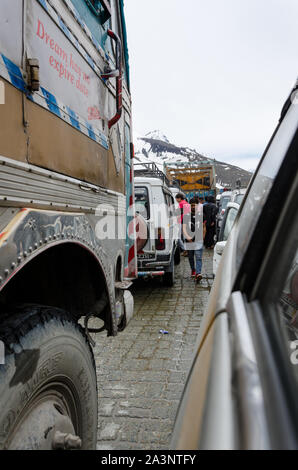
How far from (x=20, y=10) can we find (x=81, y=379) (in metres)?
1.58

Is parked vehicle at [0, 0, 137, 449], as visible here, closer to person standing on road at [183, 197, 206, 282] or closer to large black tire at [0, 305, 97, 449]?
large black tire at [0, 305, 97, 449]

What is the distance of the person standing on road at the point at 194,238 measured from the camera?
8172 millimetres

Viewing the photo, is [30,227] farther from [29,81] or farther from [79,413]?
[79,413]

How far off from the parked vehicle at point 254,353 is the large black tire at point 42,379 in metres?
0.62

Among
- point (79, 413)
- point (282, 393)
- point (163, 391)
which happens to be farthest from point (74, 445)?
point (163, 391)

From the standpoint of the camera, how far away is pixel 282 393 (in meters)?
0.65

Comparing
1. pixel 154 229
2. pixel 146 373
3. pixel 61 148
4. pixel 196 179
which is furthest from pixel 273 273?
pixel 196 179

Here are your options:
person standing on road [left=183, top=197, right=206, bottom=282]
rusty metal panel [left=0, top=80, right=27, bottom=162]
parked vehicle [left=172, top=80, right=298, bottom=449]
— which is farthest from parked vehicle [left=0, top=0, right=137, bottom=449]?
person standing on road [left=183, top=197, right=206, bottom=282]

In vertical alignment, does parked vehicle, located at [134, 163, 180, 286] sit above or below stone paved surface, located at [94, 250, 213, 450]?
above

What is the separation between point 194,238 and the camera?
8250 millimetres

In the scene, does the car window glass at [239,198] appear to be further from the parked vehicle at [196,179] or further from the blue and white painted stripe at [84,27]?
the parked vehicle at [196,179]

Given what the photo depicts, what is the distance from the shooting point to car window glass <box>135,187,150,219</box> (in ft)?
23.6

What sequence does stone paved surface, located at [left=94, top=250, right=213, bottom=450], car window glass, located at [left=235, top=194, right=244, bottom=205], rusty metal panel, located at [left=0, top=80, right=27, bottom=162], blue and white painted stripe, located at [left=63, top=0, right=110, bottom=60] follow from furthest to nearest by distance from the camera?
car window glass, located at [left=235, top=194, right=244, bottom=205]
stone paved surface, located at [left=94, top=250, right=213, bottom=450]
blue and white painted stripe, located at [left=63, top=0, right=110, bottom=60]
rusty metal panel, located at [left=0, top=80, right=27, bottom=162]

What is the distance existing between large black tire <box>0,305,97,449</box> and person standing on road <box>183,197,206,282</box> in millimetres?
6448
